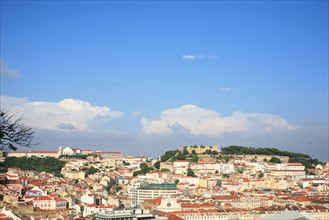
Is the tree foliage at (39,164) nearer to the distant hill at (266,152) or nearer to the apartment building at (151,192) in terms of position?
the apartment building at (151,192)

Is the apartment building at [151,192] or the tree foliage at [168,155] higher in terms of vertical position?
the tree foliage at [168,155]

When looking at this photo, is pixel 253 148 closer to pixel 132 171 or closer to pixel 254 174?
pixel 254 174

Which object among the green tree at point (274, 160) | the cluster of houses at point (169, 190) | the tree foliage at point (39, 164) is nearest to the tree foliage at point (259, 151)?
the cluster of houses at point (169, 190)

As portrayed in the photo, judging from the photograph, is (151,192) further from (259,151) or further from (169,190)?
(259,151)

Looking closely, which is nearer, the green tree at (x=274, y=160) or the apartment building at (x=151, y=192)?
the apartment building at (x=151, y=192)

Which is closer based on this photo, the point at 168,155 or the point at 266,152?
the point at 168,155

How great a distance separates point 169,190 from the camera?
203 ft

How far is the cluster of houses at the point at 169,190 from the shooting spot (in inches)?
1718

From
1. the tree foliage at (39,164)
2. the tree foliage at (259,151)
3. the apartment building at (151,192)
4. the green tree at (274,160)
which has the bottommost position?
the apartment building at (151,192)

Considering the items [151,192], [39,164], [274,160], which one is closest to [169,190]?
[151,192]

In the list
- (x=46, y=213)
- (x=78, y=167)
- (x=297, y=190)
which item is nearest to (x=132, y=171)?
(x=78, y=167)

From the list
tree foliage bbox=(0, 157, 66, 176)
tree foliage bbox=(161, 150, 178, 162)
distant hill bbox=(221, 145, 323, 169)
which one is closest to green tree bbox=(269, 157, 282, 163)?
distant hill bbox=(221, 145, 323, 169)

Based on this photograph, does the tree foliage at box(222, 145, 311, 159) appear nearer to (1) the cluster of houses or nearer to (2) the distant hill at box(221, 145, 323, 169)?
(2) the distant hill at box(221, 145, 323, 169)

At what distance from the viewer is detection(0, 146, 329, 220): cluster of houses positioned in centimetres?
4362
